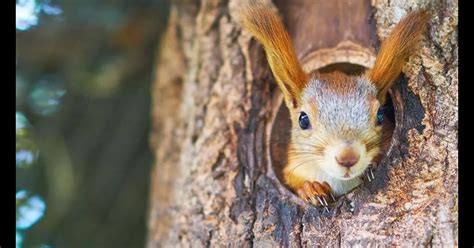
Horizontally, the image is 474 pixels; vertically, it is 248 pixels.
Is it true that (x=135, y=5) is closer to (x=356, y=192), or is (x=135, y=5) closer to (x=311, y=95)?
(x=311, y=95)

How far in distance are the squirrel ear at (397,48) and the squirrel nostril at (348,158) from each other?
24 centimetres

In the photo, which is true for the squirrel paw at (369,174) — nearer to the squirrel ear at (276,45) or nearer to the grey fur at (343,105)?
the grey fur at (343,105)

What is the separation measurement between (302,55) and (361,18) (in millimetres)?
185

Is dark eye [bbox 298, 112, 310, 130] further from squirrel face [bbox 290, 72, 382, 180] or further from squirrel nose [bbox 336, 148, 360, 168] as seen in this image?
squirrel nose [bbox 336, 148, 360, 168]

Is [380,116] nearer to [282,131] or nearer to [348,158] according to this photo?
[348,158]

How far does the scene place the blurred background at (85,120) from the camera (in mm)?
2352

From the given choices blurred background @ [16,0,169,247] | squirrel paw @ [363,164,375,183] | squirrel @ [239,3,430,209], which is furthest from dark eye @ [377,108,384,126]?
blurred background @ [16,0,169,247]

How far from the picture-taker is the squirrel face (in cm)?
166

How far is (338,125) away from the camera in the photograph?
1.72 meters

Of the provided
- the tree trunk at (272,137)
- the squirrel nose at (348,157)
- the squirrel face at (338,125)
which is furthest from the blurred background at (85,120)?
the squirrel nose at (348,157)

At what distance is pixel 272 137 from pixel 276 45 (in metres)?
0.32

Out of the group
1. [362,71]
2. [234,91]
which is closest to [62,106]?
[234,91]

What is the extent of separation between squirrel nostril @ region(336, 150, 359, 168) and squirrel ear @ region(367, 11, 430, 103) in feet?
0.78

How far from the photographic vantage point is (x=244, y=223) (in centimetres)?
187
